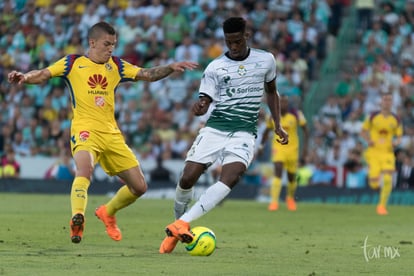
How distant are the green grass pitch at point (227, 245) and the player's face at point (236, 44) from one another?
2.14 m

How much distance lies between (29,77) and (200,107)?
6.36 feet

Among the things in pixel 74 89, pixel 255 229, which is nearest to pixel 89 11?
pixel 255 229

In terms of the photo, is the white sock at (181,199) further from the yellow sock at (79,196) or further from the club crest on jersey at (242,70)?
the club crest on jersey at (242,70)

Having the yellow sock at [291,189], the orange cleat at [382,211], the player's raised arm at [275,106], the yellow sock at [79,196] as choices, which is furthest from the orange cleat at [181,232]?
the yellow sock at [291,189]

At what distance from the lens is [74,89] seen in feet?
39.7

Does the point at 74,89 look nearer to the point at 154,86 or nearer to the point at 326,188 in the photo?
the point at 326,188

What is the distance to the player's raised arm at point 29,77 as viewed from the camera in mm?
11235

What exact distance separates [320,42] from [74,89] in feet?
59.2

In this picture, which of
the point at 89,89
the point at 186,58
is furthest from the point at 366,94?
the point at 89,89

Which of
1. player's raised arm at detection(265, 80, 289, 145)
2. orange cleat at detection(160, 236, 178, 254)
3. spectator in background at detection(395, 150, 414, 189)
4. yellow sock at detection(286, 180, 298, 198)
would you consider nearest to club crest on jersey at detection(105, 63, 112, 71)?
player's raised arm at detection(265, 80, 289, 145)

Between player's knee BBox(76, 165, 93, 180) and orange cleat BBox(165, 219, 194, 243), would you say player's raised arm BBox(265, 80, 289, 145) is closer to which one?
orange cleat BBox(165, 219, 194, 243)

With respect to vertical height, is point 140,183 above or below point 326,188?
above

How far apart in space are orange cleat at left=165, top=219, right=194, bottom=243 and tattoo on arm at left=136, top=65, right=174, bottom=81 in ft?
6.36

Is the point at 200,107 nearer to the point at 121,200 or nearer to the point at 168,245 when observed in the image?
the point at 168,245
